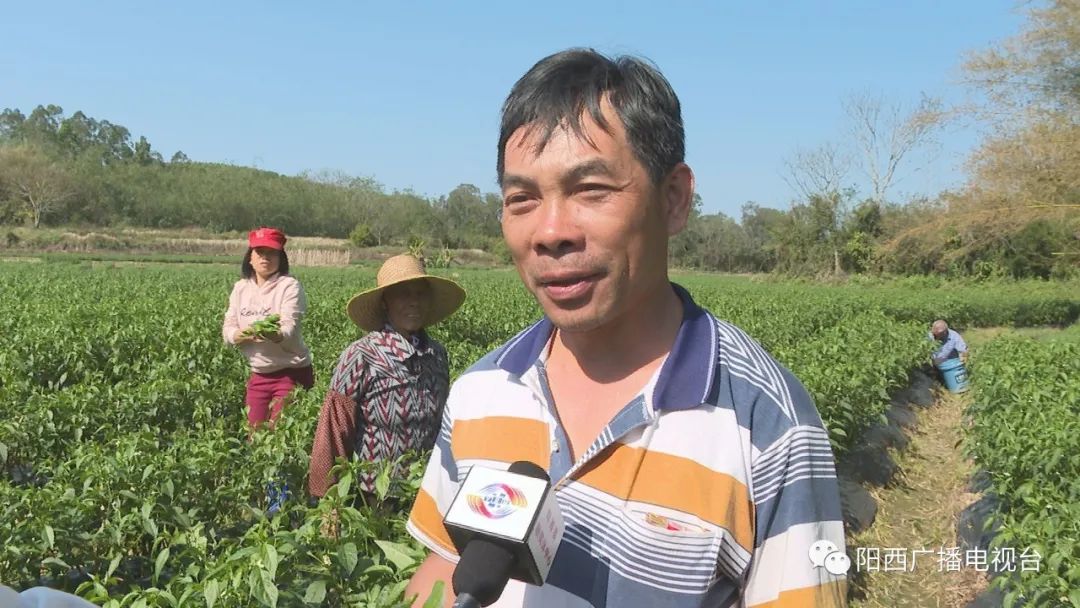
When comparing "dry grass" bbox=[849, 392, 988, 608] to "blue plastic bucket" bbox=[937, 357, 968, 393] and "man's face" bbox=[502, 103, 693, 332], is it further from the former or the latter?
"man's face" bbox=[502, 103, 693, 332]

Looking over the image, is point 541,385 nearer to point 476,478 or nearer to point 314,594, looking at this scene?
point 476,478

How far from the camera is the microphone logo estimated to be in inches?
40.6

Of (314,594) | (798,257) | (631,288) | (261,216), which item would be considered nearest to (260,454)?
(314,594)

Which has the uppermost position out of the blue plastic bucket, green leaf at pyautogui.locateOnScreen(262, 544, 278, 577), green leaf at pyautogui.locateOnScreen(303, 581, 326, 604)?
green leaf at pyautogui.locateOnScreen(262, 544, 278, 577)

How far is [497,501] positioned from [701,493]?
14.4 inches

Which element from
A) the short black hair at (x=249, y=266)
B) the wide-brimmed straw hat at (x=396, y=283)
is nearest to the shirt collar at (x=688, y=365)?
the wide-brimmed straw hat at (x=396, y=283)

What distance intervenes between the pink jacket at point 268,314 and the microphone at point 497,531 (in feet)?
14.5

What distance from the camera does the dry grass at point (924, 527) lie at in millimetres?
5160

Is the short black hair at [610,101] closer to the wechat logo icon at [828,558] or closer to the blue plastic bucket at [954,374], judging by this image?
the wechat logo icon at [828,558]

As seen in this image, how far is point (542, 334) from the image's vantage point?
1.62m

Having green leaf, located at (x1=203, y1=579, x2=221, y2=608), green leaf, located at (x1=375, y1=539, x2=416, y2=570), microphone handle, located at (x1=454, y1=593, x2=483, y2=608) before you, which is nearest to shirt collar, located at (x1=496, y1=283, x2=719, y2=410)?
microphone handle, located at (x1=454, y1=593, x2=483, y2=608)

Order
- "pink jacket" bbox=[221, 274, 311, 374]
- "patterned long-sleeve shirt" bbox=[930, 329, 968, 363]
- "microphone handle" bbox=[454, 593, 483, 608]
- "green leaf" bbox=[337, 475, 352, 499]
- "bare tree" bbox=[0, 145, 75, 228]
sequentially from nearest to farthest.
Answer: "microphone handle" bbox=[454, 593, 483, 608]
"green leaf" bbox=[337, 475, 352, 499]
"pink jacket" bbox=[221, 274, 311, 374]
"patterned long-sleeve shirt" bbox=[930, 329, 968, 363]
"bare tree" bbox=[0, 145, 75, 228]

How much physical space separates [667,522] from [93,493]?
3.00 metres

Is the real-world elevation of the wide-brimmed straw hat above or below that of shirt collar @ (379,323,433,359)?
above
